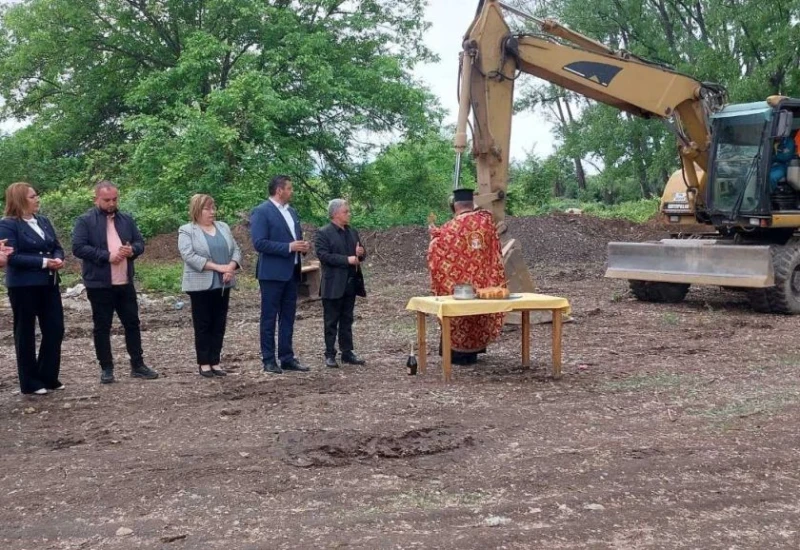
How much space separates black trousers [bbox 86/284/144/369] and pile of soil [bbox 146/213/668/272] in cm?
1017

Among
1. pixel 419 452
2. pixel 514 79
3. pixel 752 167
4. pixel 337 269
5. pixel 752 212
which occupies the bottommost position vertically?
pixel 419 452

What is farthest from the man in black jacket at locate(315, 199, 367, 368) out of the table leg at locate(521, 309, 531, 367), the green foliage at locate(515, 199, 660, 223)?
the green foliage at locate(515, 199, 660, 223)

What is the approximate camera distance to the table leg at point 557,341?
8.09 meters

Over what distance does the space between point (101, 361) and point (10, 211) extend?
5.06 ft

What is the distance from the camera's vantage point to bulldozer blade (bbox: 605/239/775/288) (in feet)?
38.5

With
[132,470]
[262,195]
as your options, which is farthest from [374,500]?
[262,195]

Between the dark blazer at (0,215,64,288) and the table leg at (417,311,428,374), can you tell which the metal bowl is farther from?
the dark blazer at (0,215,64,288)

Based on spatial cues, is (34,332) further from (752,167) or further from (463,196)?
(752,167)

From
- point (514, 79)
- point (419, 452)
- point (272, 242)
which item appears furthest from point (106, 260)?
point (514, 79)

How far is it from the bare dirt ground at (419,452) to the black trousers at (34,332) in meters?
0.22

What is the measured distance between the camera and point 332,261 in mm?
8695

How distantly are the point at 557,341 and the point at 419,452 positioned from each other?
2616 millimetres

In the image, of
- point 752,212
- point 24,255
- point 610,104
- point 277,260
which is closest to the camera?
point 24,255

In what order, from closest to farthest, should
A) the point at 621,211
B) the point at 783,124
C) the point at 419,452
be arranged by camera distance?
the point at 419,452 → the point at 783,124 → the point at 621,211
